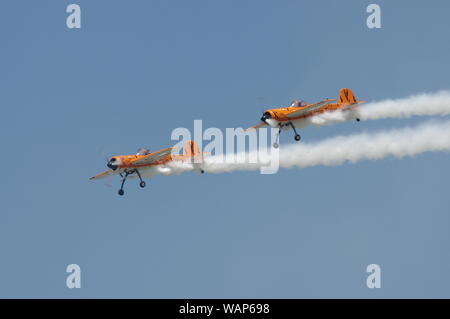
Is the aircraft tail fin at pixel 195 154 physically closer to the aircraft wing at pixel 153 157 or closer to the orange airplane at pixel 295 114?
the aircraft wing at pixel 153 157

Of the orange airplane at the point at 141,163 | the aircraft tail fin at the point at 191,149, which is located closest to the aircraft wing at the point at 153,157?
the orange airplane at the point at 141,163

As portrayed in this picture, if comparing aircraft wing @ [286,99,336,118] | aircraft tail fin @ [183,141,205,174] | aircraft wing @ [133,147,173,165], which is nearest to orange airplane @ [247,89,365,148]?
aircraft wing @ [286,99,336,118]

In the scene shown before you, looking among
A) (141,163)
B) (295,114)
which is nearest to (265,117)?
(295,114)

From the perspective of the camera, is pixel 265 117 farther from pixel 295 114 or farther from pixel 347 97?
pixel 347 97

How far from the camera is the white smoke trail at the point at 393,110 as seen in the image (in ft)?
219

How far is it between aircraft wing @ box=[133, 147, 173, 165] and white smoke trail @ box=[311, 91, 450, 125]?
9367 millimetres

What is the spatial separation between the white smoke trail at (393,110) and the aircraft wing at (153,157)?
30.7ft

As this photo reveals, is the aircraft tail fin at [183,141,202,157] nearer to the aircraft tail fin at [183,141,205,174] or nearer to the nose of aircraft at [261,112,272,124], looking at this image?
the aircraft tail fin at [183,141,205,174]

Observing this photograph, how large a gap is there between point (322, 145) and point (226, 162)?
6.39 m

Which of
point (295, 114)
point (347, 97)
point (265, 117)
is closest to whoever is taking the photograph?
point (265, 117)

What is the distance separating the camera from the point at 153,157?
6750 centimetres

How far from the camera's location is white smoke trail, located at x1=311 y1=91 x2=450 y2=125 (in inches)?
2630

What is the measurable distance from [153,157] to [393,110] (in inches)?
617
